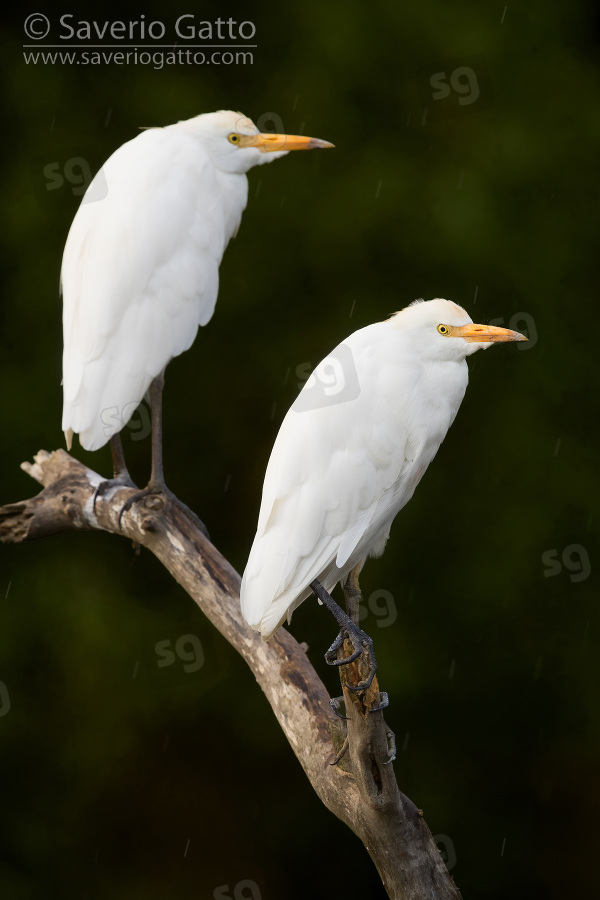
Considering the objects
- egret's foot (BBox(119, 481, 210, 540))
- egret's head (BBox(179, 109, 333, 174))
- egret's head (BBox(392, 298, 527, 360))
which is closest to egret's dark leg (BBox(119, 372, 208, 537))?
egret's foot (BBox(119, 481, 210, 540))

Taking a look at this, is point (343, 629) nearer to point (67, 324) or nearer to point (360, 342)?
point (360, 342)

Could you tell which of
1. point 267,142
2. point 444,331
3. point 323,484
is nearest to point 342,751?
point 323,484

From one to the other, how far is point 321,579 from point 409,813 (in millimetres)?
381

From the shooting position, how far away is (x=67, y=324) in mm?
2021

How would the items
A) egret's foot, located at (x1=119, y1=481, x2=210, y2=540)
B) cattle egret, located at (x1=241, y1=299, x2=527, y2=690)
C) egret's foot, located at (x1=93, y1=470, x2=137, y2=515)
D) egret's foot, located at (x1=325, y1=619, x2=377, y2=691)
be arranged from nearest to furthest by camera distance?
1. egret's foot, located at (x1=325, y1=619, x2=377, y2=691)
2. cattle egret, located at (x1=241, y1=299, x2=527, y2=690)
3. egret's foot, located at (x1=119, y1=481, x2=210, y2=540)
4. egret's foot, located at (x1=93, y1=470, x2=137, y2=515)

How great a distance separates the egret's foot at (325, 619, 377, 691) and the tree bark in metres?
0.02

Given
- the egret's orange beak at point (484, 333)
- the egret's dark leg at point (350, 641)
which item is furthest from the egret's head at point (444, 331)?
the egret's dark leg at point (350, 641)

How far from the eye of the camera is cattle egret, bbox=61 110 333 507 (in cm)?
194

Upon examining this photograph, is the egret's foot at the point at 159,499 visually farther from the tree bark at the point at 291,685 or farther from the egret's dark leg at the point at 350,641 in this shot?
the egret's dark leg at the point at 350,641

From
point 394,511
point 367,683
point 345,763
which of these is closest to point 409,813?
point 345,763

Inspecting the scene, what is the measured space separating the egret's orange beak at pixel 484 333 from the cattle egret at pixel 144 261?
676 millimetres

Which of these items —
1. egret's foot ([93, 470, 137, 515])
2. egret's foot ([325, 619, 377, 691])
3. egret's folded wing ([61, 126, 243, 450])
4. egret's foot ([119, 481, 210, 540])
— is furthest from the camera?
egret's foot ([93, 470, 137, 515])

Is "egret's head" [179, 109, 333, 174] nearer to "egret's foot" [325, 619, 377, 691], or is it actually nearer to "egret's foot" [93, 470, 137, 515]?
"egret's foot" [93, 470, 137, 515]

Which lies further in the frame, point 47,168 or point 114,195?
point 47,168
